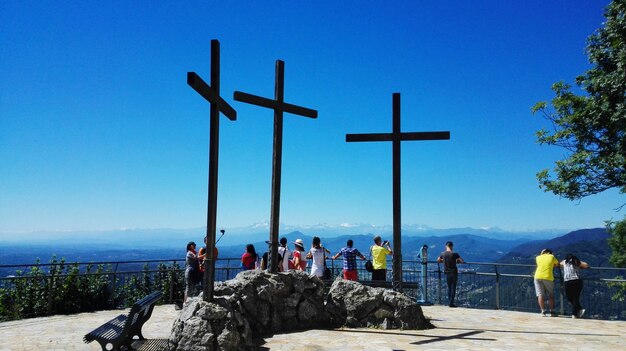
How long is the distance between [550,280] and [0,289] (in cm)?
1394

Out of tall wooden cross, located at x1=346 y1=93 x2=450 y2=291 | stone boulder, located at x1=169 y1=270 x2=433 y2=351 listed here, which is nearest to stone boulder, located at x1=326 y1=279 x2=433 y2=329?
stone boulder, located at x1=169 y1=270 x2=433 y2=351

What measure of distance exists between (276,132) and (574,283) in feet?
27.9

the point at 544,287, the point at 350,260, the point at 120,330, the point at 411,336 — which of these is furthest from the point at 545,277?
the point at 120,330

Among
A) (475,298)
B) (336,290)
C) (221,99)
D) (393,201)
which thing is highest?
(221,99)

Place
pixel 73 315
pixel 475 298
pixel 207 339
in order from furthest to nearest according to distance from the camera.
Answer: pixel 475 298, pixel 73 315, pixel 207 339

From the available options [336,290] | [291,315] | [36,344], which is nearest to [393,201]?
[336,290]

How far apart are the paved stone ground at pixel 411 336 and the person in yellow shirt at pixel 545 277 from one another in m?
0.70

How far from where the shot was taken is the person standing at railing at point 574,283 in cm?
1149

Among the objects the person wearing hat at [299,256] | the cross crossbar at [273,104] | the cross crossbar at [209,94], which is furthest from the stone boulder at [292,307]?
the cross crossbar at [273,104]

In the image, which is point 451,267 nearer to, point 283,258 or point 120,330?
point 283,258

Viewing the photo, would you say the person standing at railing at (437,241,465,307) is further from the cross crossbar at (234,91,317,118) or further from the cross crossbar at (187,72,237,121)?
the cross crossbar at (187,72,237,121)

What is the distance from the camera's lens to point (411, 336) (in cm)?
834

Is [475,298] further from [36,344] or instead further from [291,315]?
[36,344]

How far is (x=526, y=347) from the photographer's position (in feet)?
25.0
